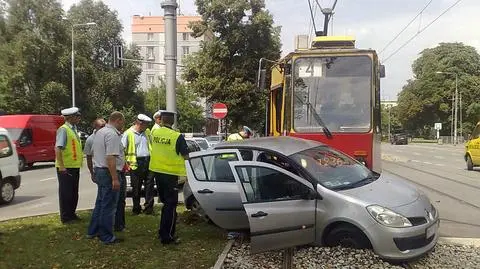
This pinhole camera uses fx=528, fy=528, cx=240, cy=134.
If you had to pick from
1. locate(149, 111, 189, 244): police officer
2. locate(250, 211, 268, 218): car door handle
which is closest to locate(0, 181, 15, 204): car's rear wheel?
locate(149, 111, 189, 244): police officer

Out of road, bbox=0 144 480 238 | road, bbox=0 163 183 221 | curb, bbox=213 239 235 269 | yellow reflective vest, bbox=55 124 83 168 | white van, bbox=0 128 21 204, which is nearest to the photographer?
curb, bbox=213 239 235 269

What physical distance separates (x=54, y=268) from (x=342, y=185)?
3559 millimetres

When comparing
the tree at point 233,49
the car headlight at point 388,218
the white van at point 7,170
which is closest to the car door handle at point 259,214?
the car headlight at point 388,218

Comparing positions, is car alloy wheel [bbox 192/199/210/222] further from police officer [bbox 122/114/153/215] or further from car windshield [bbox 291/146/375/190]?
car windshield [bbox 291/146/375/190]

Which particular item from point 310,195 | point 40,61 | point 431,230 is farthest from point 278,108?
point 40,61

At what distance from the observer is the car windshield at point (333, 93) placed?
31.4 ft

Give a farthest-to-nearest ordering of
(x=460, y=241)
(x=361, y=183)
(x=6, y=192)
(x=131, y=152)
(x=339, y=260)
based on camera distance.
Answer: (x=6, y=192) < (x=131, y=152) < (x=460, y=241) < (x=361, y=183) < (x=339, y=260)

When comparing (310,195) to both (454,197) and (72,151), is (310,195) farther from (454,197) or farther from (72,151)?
(454,197)

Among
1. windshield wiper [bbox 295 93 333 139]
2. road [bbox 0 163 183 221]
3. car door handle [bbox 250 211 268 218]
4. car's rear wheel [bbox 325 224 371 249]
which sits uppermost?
windshield wiper [bbox 295 93 333 139]

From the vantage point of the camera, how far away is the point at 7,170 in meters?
11.9

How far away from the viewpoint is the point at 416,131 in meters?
92.1

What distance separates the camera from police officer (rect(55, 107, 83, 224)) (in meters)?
7.85

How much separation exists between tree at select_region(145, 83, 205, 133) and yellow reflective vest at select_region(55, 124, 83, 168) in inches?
2096

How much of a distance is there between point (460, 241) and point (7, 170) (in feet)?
31.0
